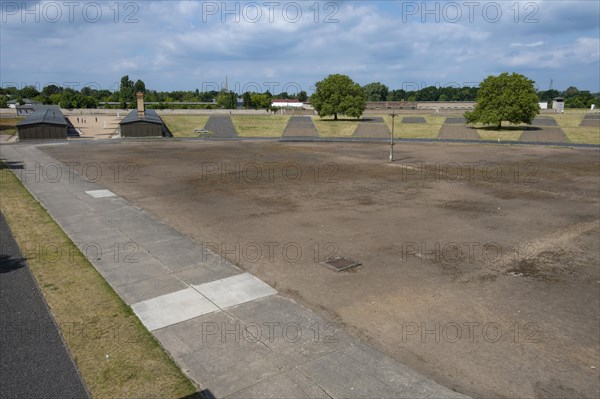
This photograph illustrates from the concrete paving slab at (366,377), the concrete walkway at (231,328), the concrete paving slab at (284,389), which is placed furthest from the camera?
the concrete walkway at (231,328)

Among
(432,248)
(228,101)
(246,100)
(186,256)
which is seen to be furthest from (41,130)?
(246,100)

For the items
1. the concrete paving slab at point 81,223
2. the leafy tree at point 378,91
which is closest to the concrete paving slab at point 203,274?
the concrete paving slab at point 81,223

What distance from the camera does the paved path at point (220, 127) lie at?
65425 mm

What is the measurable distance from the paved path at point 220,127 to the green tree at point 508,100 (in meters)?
38.1

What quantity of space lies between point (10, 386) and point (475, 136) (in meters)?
63.3

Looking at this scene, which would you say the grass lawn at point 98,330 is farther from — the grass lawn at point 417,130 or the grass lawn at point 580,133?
the grass lawn at point 580,133

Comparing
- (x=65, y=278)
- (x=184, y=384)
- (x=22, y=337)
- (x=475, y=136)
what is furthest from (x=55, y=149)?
(x=475, y=136)

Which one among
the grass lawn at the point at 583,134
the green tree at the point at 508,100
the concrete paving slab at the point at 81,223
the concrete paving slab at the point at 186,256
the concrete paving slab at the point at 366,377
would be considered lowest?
the concrete paving slab at the point at 366,377

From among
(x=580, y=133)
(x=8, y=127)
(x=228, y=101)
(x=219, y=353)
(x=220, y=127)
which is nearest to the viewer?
(x=219, y=353)

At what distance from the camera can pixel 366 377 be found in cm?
803

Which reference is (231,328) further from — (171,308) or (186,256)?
(186,256)

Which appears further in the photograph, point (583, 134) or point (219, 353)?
point (583, 134)

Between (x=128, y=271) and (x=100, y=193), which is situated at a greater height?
(x=100, y=193)

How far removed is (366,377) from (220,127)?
6740cm
